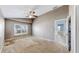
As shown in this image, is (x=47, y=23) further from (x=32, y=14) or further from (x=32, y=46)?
(x=32, y=46)

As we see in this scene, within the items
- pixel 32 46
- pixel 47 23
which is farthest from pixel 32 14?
pixel 32 46

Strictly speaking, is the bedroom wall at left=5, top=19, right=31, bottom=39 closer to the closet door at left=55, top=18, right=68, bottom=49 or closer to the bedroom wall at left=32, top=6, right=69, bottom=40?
the bedroom wall at left=32, top=6, right=69, bottom=40

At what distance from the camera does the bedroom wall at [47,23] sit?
247 cm

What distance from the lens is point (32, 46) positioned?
7.69ft

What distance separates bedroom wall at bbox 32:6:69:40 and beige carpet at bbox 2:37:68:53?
0.60 feet

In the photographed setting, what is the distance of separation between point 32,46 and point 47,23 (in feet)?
2.39

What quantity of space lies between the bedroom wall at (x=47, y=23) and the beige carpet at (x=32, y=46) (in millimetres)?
184

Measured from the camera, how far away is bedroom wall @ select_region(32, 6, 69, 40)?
247 centimetres

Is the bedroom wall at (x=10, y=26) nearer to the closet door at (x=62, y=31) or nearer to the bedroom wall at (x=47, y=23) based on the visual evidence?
the bedroom wall at (x=47, y=23)

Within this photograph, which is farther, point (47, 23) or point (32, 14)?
point (47, 23)

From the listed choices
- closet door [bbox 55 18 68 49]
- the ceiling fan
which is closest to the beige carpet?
closet door [bbox 55 18 68 49]
